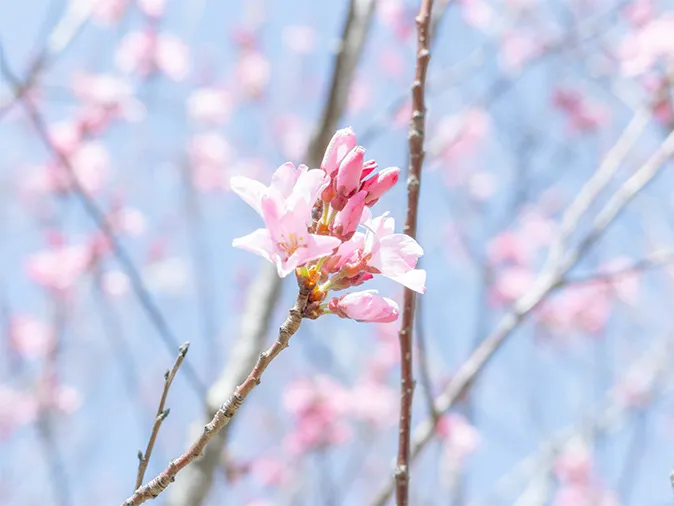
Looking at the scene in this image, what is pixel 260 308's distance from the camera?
119 inches

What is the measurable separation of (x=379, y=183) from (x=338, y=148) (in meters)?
0.08

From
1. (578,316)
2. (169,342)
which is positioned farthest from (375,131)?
(578,316)

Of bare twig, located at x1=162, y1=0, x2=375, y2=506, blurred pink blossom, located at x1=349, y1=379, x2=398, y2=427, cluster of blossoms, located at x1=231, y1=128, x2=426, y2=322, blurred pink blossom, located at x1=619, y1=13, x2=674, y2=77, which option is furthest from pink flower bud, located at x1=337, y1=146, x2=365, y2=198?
blurred pink blossom, located at x1=349, y1=379, x2=398, y2=427

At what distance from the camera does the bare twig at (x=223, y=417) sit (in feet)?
2.93

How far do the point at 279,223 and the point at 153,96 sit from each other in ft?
11.7

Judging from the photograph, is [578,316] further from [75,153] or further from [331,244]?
[331,244]

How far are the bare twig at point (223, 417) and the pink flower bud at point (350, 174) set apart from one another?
19cm

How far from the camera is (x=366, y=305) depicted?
3.30 feet

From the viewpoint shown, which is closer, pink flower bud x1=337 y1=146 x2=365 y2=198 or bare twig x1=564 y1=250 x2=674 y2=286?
pink flower bud x1=337 y1=146 x2=365 y2=198

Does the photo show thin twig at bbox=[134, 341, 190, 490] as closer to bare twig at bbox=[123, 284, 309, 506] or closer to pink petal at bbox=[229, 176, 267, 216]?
bare twig at bbox=[123, 284, 309, 506]

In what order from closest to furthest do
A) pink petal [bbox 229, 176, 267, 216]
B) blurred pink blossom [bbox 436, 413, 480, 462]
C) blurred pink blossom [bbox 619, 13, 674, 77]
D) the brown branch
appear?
pink petal [bbox 229, 176, 267, 216]
the brown branch
blurred pink blossom [bbox 619, 13, 674, 77]
blurred pink blossom [bbox 436, 413, 480, 462]

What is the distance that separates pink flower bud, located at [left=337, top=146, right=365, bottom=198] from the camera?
1.02 meters

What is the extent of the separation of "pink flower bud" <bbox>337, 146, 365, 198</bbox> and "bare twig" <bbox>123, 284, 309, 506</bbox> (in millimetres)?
189

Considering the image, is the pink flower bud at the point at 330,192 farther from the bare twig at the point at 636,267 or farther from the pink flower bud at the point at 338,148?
the bare twig at the point at 636,267
